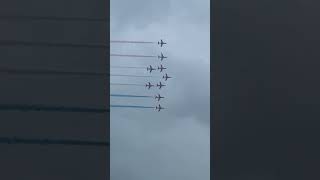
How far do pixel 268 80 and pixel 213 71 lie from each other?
37 centimetres
